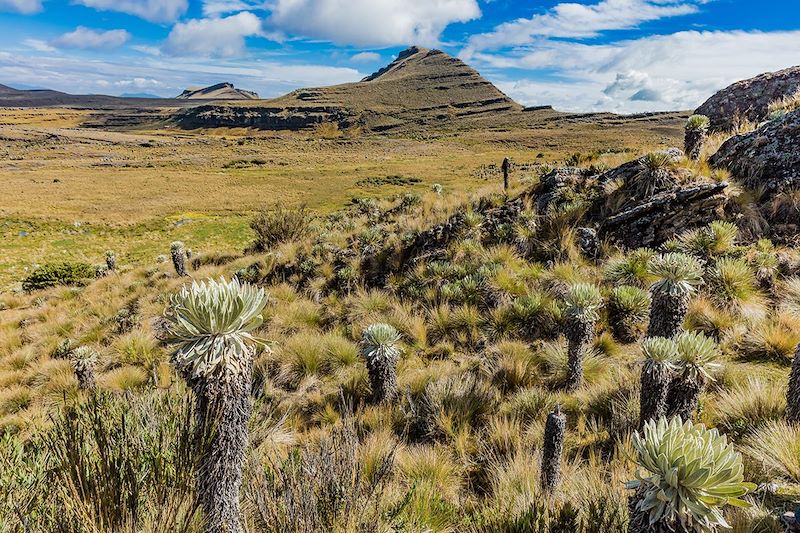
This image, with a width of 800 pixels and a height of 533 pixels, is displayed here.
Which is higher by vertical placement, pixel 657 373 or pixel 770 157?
pixel 770 157

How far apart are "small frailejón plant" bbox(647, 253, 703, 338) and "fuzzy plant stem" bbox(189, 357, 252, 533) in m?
3.86

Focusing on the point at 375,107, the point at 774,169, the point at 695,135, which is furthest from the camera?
the point at 375,107

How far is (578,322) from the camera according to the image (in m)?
4.64

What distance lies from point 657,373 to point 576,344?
1.58 meters

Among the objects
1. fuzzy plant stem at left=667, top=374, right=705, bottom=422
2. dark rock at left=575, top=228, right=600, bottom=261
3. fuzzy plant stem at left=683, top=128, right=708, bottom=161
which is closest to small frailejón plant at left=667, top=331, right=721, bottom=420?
fuzzy plant stem at left=667, top=374, right=705, bottom=422

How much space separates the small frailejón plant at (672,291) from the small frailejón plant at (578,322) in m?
0.66

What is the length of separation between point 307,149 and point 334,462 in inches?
3925

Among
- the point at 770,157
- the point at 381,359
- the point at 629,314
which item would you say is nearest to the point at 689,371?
the point at 629,314

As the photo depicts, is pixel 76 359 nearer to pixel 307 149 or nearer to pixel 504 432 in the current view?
pixel 504 432

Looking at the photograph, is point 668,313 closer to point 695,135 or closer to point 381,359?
point 381,359

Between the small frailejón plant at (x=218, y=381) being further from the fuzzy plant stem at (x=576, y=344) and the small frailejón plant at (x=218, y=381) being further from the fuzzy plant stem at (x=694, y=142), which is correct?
the fuzzy plant stem at (x=694, y=142)

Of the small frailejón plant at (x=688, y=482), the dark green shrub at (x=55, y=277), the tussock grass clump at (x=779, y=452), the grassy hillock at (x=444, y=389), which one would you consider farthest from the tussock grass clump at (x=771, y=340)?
the dark green shrub at (x=55, y=277)

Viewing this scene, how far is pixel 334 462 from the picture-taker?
2979 mm

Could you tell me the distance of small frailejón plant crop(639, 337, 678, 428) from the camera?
3184 mm
